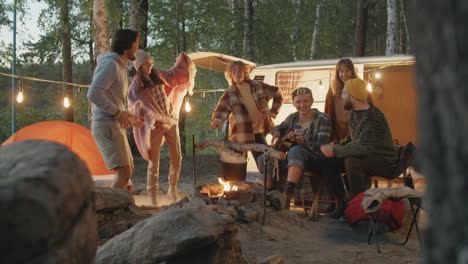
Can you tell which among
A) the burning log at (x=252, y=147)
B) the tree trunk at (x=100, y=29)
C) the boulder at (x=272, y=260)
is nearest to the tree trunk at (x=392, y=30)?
the tree trunk at (x=100, y=29)

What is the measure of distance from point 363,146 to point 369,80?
3.55 meters

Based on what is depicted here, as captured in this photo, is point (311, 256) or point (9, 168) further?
point (311, 256)

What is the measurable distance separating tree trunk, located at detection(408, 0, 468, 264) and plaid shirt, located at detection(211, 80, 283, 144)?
517 cm

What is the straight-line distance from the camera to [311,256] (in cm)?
381

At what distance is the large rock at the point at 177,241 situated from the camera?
2428mm

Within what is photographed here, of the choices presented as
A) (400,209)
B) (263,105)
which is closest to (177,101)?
(263,105)

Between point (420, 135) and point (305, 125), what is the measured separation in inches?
189

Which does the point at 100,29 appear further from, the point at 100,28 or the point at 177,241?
the point at 177,241

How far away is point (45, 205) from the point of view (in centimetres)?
146

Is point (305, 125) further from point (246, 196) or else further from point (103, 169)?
point (103, 169)

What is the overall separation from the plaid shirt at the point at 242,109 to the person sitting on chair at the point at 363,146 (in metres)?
1.23

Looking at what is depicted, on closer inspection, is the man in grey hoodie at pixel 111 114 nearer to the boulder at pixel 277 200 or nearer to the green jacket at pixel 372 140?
the boulder at pixel 277 200

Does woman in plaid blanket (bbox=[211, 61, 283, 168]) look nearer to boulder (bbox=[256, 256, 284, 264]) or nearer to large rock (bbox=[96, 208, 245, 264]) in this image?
boulder (bbox=[256, 256, 284, 264])

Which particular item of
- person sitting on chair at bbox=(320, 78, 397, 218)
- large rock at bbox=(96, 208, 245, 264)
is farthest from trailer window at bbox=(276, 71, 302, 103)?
large rock at bbox=(96, 208, 245, 264)
